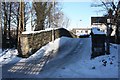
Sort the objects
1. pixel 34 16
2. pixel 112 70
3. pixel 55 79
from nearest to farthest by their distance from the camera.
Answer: pixel 55 79 → pixel 112 70 → pixel 34 16

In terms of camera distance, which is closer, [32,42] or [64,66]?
[64,66]

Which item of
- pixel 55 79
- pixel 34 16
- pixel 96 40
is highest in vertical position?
pixel 34 16

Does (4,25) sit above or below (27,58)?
above

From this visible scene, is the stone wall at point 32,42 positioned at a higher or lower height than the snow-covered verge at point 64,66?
higher

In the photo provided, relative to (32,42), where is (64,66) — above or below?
below

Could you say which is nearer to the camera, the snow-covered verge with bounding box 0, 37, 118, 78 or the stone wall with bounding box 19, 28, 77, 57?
the snow-covered verge with bounding box 0, 37, 118, 78

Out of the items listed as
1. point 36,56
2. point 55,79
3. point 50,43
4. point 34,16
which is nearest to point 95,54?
point 36,56

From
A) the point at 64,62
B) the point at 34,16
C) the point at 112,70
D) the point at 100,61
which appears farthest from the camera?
the point at 34,16

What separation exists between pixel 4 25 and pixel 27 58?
1465cm

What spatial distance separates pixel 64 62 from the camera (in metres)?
17.9

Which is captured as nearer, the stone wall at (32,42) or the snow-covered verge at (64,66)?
the snow-covered verge at (64,66)

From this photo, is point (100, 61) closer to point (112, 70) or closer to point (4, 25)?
point (112, 70)

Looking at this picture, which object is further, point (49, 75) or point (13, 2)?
point (13, 2)

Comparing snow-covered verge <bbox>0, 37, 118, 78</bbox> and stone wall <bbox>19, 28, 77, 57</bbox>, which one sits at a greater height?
stone wall <bbox>19, 28, 77, 57</bbox>
